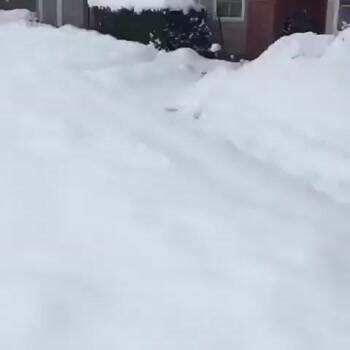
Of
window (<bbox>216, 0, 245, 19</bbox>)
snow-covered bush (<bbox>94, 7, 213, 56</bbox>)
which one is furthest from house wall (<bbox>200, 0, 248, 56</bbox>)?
snow-covered bush (<bbox>94, 7, 213, 56</bbox>)

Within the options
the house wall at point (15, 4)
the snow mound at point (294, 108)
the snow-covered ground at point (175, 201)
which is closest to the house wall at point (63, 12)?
the house wall at point (15, 4)

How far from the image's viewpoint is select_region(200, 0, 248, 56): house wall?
551 inches

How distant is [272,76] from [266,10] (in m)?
6.09

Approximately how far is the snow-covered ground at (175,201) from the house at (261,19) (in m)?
4.98

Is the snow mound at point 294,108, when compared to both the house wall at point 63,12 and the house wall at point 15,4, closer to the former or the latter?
the house wall at point 63,12

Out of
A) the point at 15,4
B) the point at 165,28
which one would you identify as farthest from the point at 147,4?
the point at 15,4

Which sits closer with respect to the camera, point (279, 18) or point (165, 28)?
point (165, 28)

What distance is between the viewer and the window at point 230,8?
47.9ft

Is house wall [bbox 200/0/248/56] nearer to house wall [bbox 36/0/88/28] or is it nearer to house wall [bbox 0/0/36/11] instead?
house wall [bbox 36/0/88/28]

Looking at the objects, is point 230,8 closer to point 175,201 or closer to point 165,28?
point 165,28

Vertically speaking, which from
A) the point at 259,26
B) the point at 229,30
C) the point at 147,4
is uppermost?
the point at 147,4

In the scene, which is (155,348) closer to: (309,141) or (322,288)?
(322,288)

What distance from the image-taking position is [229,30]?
47.3ft

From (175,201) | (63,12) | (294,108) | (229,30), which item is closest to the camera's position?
(175,201)
